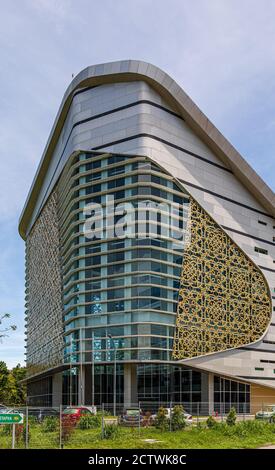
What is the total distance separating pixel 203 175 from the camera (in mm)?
75812

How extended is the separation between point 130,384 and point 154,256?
50.2ft

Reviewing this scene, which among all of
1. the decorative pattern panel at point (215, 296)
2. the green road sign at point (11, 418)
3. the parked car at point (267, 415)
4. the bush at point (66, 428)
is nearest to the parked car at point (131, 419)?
the bush at point (66, 428)

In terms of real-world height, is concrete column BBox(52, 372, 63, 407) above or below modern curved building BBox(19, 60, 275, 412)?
below

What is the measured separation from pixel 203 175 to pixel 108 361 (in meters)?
27.9

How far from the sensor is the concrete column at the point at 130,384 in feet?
214

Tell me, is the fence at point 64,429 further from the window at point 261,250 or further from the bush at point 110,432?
the window at point 261,250

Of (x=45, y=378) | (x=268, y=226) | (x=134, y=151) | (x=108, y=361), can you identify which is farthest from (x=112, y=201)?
(x=45, y=378)

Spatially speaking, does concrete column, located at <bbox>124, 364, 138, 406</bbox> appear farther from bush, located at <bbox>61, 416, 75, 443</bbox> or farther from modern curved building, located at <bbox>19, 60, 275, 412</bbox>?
bush, located at <bbox>61, 416, 75, 443</bbox>

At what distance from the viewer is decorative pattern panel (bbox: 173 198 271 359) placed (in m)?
68.5

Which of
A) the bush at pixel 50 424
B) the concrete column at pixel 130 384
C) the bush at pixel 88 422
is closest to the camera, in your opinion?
the bush at pixel 50 424

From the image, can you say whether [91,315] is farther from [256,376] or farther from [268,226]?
[268,226]

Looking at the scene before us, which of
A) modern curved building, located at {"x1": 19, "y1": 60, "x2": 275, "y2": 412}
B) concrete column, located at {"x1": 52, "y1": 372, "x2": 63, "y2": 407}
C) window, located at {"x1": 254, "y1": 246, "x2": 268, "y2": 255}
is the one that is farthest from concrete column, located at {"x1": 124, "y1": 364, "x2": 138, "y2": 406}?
window, located at {"x1": 254, "y1": 246, "x2": 268, "y2": 255}

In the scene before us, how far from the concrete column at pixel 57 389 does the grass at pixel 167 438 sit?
1882 inches

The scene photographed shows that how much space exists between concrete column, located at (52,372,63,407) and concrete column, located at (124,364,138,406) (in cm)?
1600
